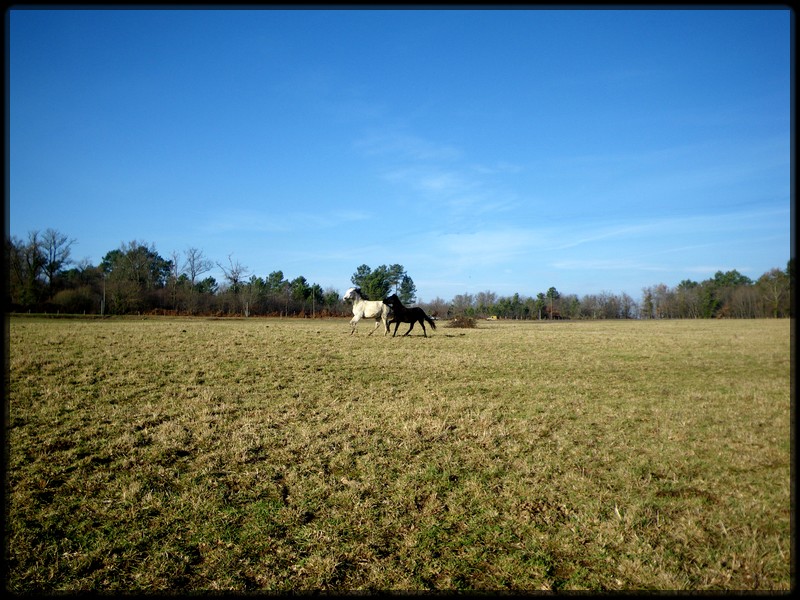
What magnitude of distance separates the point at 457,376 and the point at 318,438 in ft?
18.9

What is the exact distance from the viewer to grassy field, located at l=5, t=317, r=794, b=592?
318 centimetres

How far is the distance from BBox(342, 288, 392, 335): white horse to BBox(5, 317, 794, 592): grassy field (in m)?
12.6

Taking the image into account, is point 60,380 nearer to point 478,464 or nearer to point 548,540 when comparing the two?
point 478,464

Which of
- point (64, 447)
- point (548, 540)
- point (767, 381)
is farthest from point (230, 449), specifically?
point (767, 381)

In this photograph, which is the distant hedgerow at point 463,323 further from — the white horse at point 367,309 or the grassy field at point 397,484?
the grassy field at point 397,484

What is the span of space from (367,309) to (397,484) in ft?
60.8

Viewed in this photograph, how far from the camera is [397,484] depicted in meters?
4.73

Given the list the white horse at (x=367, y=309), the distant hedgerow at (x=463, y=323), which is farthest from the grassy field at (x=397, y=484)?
the distant hedgerow at (x=463, y=323)

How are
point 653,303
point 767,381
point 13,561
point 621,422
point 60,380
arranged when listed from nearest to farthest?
point 13,561 → point 621,422 → point 767,381 → point 60,380 → point 653,303

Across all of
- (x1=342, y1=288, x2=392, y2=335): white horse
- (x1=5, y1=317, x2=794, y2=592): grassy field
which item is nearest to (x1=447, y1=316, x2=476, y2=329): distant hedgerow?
(x1=342, y1=288, x2=392, y2=335): white horse

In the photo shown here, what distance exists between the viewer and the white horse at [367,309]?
73.6ft

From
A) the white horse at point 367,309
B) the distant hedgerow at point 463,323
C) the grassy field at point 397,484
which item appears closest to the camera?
the grassy field at point 397,484

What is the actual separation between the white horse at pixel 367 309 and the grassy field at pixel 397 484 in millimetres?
12595

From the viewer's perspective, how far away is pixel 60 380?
9.49 m
